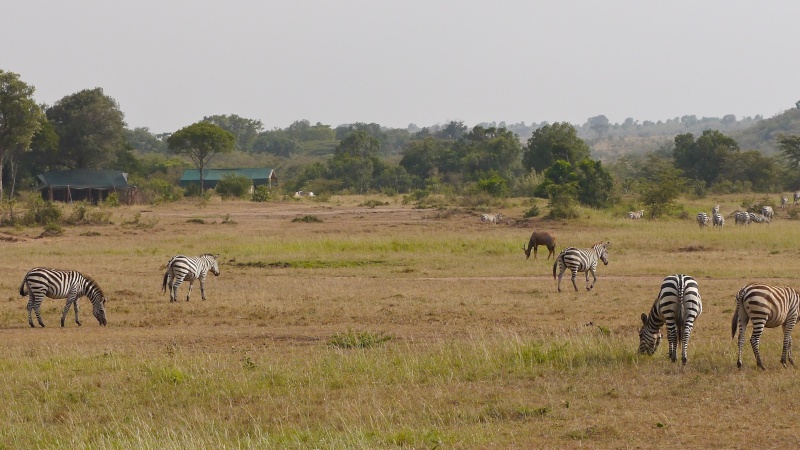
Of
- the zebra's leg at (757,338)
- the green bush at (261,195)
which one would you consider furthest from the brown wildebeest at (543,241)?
the green bush at (261,195)

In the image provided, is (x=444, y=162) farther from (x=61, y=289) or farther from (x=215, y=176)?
(x=61, y=289)

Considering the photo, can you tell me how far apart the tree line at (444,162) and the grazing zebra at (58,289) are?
84.4ft

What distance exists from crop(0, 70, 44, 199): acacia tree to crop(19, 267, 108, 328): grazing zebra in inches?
1584

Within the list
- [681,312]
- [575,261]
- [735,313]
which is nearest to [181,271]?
[575,261]

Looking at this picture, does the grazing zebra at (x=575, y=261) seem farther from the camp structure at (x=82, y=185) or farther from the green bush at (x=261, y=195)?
the camp structure at (x=82, y=185)

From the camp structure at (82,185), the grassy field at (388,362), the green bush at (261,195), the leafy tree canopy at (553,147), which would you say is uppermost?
the leafy tree canopy at (553,147)

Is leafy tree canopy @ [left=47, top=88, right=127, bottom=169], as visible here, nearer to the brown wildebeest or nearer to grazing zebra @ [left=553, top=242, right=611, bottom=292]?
the brown wildebeest

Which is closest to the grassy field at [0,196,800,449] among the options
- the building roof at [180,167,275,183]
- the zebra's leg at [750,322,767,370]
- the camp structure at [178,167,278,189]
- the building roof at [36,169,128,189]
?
the zebra's leg at [750,322,767,370]

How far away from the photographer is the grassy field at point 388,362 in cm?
870

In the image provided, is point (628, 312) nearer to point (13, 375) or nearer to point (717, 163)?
point (13, 375)

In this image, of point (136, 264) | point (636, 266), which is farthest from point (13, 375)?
point (636, 266)

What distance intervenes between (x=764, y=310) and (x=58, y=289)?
451 inches

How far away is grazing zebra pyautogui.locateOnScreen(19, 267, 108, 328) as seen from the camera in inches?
624

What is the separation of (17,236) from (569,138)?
141 ft
